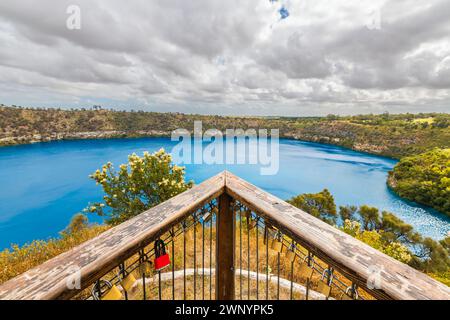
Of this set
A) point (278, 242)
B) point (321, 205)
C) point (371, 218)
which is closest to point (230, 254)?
point (278, 242)

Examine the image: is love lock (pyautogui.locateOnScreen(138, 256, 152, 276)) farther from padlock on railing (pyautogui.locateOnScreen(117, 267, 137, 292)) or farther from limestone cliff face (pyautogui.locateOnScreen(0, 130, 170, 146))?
limestone cliff face (pyautogui.locateOnScreen(0, 130, 170, 146))

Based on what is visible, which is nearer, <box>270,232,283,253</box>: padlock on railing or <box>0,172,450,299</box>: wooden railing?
<box>0,172,450,299</box>: wooden railing

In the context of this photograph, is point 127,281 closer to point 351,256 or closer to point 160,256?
point 160,256

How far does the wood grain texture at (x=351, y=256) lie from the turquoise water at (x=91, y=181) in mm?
28130

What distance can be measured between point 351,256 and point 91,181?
4330cm

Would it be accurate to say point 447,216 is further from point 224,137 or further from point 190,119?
point 190,119

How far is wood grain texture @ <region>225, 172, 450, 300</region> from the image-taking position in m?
0.52

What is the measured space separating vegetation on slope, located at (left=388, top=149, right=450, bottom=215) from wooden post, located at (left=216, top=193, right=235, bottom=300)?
120 feet

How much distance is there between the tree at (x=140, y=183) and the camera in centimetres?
827

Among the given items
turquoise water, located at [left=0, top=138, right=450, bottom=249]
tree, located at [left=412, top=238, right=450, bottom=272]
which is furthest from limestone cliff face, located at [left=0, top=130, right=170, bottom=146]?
tree, located at [left=412, top=238, right=450, bottom=272]

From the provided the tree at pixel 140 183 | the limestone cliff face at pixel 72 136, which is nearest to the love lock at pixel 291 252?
the tree at pixel 140 183

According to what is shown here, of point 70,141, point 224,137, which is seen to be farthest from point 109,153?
point 224,137

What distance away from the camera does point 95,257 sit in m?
0.62

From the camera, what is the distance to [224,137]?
3076 inches
